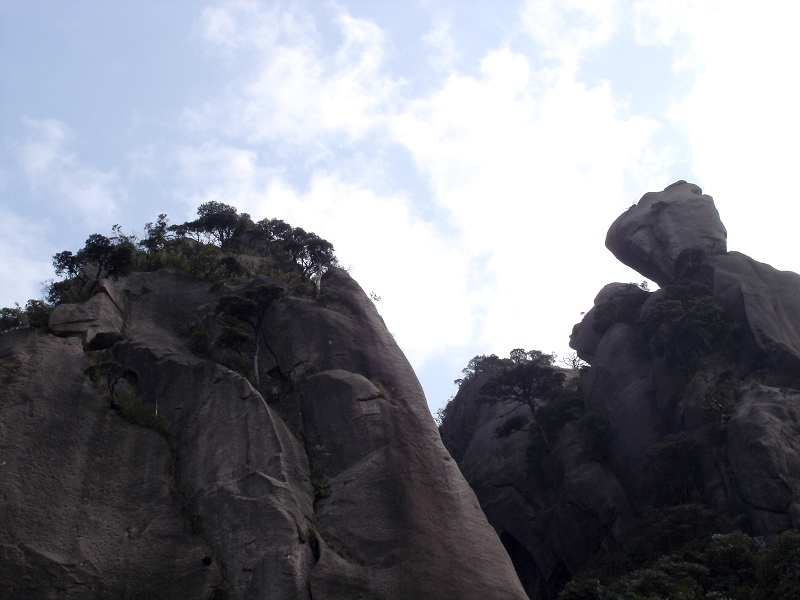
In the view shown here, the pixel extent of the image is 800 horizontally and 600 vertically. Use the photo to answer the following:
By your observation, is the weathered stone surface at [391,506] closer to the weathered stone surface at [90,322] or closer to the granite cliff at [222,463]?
the granite cliff at [222,463]

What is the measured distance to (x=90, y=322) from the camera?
28391 millimetres

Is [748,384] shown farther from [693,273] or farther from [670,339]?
[693,273]

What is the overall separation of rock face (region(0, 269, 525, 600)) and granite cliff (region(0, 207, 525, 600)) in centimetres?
5

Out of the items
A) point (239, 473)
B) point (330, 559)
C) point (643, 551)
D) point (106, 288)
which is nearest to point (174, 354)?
point (106, 288)

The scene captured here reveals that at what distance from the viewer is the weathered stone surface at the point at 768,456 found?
28.6m

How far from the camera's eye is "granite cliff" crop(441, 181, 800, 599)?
28.5 metres

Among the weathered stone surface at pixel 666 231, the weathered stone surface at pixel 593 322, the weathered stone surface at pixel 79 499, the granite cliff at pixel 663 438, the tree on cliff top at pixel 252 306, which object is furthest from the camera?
the weathered stone surface at pixel 593 322

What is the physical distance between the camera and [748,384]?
35.3 metres

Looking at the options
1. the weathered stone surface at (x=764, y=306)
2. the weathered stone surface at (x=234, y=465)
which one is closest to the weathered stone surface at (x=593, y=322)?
the weathered stone surface at (x=764, y=306)

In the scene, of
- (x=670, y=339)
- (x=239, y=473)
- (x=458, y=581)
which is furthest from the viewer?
(x=670, y=339)

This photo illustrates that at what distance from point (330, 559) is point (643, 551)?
1601 centimetres

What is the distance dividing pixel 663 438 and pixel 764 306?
9.28 m

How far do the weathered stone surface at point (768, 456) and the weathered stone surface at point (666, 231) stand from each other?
1420 centimetres

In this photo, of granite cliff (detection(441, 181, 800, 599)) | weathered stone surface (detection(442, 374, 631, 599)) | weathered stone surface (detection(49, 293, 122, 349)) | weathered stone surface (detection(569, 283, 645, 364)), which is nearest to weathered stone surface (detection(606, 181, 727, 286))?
granite cliff (detection(441, 181, 800, 599))
